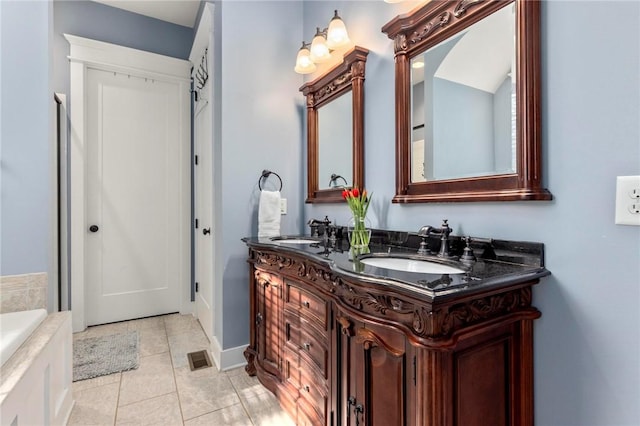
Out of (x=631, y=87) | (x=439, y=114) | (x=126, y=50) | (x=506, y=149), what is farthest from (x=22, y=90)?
(x=631, y=87)

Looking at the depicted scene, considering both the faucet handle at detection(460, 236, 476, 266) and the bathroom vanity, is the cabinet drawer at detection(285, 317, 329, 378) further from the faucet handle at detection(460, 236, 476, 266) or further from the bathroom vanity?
the faucet handle at detection(460, 236, 476, 266)

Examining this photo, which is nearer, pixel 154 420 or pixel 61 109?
pixel 154 420

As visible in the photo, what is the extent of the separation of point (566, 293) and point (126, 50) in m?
3.68

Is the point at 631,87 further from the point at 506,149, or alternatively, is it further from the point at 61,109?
the point at 61,109

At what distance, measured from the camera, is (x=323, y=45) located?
6.43 feet

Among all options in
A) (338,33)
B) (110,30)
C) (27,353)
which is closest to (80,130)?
(110,30)

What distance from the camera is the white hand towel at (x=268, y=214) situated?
6.96 feet

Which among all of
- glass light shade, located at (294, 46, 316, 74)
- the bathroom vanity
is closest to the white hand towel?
the bathroom vanity

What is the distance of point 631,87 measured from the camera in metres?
0.81

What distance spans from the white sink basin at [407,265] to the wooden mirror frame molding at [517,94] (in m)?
0.29

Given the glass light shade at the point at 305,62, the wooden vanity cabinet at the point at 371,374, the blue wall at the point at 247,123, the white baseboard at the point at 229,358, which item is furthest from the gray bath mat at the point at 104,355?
the glass light shade at the point at 305,62

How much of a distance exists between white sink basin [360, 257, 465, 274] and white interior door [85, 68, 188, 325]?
8.28 feet

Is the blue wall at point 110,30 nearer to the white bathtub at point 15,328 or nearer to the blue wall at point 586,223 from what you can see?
the white bathtub at point 15,328

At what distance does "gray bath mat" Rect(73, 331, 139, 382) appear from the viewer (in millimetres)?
2035
